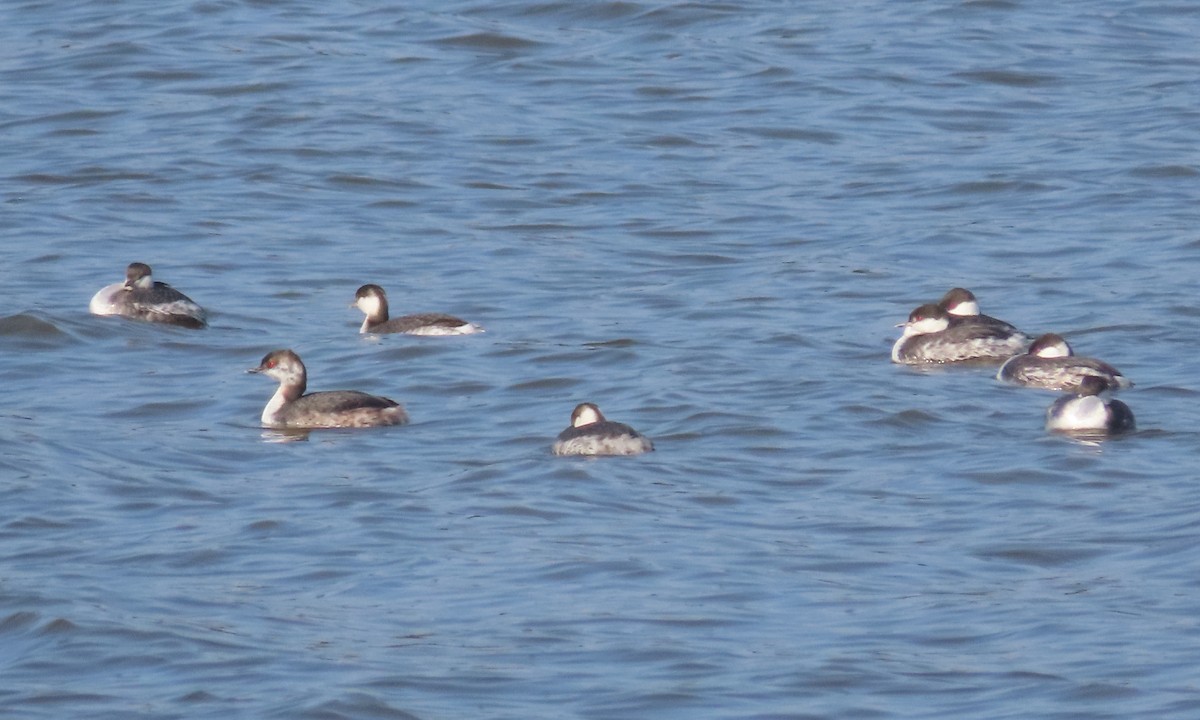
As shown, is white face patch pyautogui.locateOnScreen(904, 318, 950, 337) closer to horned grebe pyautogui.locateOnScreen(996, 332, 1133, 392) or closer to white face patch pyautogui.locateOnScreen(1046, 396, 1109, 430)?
horned grebe pyautogui.locateOnScreen(996, 332, 1133, 392)

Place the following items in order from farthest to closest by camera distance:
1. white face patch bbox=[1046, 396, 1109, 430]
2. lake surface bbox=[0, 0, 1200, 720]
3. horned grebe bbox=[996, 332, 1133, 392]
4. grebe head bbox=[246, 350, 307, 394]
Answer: grebe head bbox=[246, 350, 307, 394], horned grebe bbox=[996, 332, 1133, 392], white face patch bbox=[1046, 396, 1109, 430], lake surface bbox=[0, 0, 1200, 720]

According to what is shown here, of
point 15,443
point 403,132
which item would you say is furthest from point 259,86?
point 15,443

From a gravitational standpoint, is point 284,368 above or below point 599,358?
above

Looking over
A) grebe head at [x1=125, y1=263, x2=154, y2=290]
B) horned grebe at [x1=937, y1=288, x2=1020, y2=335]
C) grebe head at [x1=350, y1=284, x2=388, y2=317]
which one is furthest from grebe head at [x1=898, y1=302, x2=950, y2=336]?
grebe head at [x1=125, y1=263, x2=154, y2=290]

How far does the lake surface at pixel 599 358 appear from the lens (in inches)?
367

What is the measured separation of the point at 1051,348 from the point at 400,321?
4551 millimetres

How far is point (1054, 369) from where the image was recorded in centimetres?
1437

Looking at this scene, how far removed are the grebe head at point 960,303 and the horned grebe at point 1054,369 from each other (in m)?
0.98

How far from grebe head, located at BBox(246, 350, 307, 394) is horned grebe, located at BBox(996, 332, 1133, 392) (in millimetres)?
4494

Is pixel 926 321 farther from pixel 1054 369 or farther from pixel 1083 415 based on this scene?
pixel 1083 415

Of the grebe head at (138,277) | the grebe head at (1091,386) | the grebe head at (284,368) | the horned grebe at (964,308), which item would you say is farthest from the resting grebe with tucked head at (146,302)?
the grebe head at (1091,386)

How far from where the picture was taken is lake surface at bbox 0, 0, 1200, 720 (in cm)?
933

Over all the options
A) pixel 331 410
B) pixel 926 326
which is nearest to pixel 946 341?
pixel 926 326

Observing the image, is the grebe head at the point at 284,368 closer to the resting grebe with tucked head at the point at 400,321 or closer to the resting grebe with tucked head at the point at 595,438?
the resting grebe with tucked head at the point at 400,321
